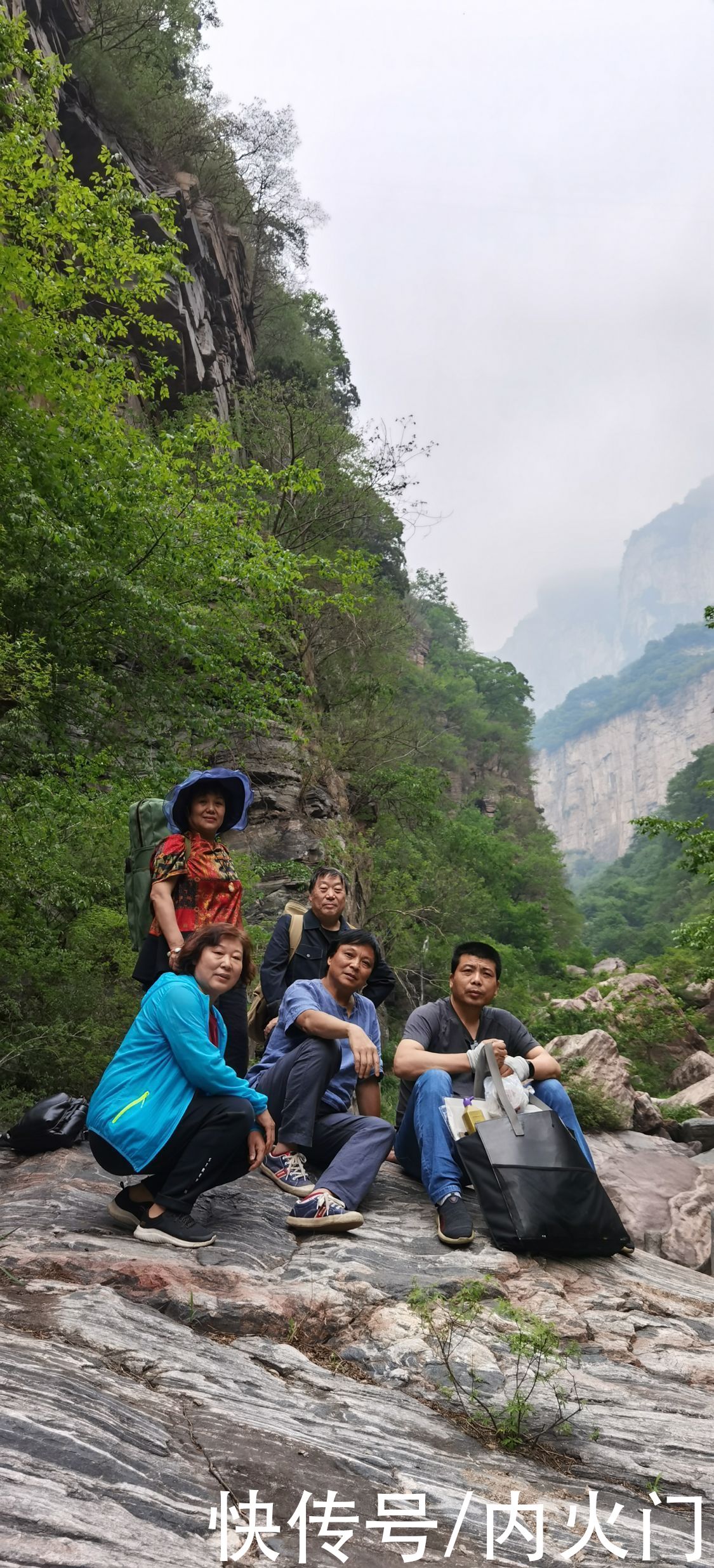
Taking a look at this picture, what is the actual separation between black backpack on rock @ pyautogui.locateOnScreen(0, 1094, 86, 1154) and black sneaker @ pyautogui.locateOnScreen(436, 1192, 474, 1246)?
6.60 ft

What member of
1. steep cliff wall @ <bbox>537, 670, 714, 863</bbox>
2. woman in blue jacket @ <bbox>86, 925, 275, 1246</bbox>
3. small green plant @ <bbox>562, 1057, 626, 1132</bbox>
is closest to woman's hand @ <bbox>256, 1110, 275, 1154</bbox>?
woman in blue jacket @ <bbox>86, 925, 275, 1246</bbox>

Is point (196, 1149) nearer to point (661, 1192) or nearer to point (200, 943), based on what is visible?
point (200, 943)

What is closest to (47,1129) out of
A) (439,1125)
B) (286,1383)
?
(439,1125)

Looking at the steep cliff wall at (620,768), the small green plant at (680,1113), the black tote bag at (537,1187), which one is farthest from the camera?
the steep cliff wall at (620,768)

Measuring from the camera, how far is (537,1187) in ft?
12.4

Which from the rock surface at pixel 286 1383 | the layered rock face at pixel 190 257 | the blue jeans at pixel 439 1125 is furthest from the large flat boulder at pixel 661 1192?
the layered rock face at pixel 190 257

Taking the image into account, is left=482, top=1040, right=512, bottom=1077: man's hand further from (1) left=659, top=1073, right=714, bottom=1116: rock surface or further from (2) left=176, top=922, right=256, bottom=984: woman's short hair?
(1) left=659, top=1073, right=714, bottom=1116: rock surface

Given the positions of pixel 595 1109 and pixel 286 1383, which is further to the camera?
pixel 595 1109

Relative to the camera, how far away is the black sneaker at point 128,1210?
3.69 m

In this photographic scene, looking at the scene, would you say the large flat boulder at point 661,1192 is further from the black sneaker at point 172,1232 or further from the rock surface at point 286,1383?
the black sneaker at point 172,1232

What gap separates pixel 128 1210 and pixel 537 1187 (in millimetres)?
1697

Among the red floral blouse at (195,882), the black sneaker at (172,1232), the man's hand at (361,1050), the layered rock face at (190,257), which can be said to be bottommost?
the black sneaker at (172,1232)

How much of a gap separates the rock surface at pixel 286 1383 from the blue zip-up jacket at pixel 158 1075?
429 millimetres

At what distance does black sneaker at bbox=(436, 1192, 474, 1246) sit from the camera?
3.87 meters
